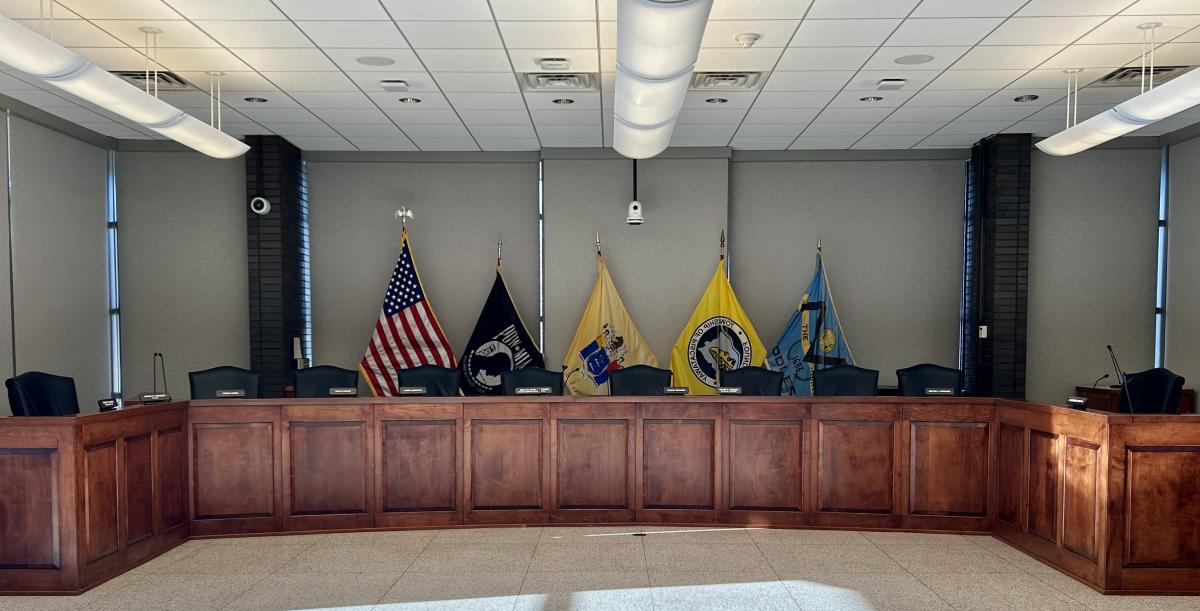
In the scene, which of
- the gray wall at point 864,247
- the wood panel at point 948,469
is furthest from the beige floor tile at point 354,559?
the gray wall at point 864,247

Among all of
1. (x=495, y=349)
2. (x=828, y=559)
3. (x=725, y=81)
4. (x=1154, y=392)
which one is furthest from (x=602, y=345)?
(x=1154, y=392)

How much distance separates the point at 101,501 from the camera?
4.47 metres

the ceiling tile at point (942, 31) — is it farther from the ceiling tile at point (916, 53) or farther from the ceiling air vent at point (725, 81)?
the ceiling air vent at point (725, 81)

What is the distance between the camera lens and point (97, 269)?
828 cm

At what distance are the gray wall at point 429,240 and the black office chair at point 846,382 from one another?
3.72 m

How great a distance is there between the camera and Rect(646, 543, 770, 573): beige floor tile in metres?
4.64

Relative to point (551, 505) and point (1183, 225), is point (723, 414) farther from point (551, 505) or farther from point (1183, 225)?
point (1183, 225)

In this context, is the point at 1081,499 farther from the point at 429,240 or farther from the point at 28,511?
the point at 429,240

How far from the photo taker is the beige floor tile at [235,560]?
4.65 meters

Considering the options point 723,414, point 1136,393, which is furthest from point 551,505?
point 1136,393

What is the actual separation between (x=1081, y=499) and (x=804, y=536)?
1.68 m

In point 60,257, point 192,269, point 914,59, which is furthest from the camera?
point 192,269

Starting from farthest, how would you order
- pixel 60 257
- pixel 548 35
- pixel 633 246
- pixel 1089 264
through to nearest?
pixel 633 246, pixel 1089 264, pixel 60 257, pixel 548 35

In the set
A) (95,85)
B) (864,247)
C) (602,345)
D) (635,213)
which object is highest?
(95,85)
